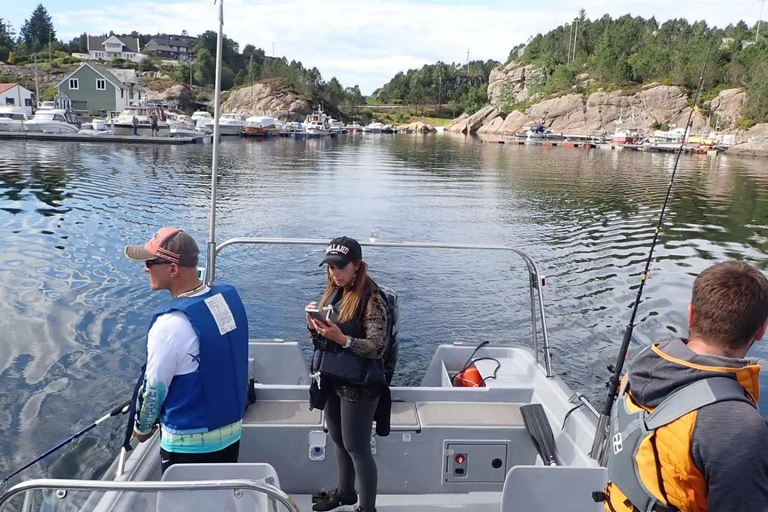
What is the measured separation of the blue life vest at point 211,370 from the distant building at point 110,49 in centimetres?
13634

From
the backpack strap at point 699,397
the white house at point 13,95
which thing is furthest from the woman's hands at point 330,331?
the white house at point 13,95

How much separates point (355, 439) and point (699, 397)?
213 centimetres

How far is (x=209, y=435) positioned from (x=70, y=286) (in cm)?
952

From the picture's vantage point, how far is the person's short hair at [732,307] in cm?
183

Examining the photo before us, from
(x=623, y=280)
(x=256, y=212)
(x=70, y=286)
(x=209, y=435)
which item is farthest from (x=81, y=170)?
(x=209, y=435)

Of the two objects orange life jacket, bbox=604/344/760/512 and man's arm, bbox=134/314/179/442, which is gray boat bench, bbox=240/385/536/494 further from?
orange life jacket, bbox=604/344/760/512

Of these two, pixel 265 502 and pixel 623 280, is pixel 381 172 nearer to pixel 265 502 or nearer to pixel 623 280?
pixel 623 280

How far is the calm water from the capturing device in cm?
784

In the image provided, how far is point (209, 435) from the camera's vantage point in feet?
9.50

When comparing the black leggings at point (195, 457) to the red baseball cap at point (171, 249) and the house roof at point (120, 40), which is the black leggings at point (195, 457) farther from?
the house roof at point (120, 40)

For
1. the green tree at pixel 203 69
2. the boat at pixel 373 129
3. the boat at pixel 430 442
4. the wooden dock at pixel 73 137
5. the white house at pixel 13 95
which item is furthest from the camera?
the green tree at pixel 203 69

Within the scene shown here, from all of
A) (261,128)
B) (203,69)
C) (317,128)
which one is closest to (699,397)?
(261,128)

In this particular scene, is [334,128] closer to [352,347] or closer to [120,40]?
[120,40]

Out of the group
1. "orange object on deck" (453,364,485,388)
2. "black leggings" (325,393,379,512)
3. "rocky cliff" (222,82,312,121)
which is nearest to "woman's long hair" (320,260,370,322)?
"black leggings" (325,393,379,512)
